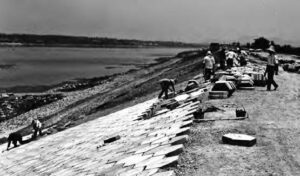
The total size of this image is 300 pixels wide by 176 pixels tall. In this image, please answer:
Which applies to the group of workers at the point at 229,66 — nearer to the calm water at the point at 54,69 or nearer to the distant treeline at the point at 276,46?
the distant treeline at the point at 276,46

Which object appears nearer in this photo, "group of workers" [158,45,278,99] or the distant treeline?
"group of workers" [158,45,278,99]

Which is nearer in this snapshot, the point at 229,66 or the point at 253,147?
the point at 253,147

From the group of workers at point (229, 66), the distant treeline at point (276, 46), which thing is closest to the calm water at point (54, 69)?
the distant treeline at point (276, 46)

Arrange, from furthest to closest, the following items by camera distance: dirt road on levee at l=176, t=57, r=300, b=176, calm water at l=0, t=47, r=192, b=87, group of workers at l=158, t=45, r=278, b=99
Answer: calm water at l=0, t=47, r=192, b=87 < group of workers at l=158, t=45, r=278, b=99 < dirt road on levee at l=176, t=57, r=300, b=176

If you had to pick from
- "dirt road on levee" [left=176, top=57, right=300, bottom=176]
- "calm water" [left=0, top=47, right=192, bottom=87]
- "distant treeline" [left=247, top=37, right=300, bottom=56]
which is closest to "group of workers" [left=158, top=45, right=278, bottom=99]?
"dirt road on levee" [left=176, top=57, right=300, bottom=176]

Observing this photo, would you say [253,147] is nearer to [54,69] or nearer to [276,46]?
[276,46]

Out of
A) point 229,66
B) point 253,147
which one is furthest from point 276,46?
point 253,147

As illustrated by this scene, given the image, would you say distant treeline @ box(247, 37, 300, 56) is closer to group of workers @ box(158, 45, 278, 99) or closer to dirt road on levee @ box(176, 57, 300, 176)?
group of workers @ box(158, 45, 278, 99)

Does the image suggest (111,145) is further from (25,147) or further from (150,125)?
(25,147)

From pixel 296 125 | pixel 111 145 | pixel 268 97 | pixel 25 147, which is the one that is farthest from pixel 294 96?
pixel 25 147

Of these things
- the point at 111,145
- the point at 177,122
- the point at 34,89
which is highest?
the point at 177,122

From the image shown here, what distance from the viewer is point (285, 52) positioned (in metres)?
45.7

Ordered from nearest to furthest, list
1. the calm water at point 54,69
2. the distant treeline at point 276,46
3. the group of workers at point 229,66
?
the group of workers at point 229,66 < the distant treeline at point 276,46 < the calm water at point 54,69

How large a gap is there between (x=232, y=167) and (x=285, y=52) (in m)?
41.8
